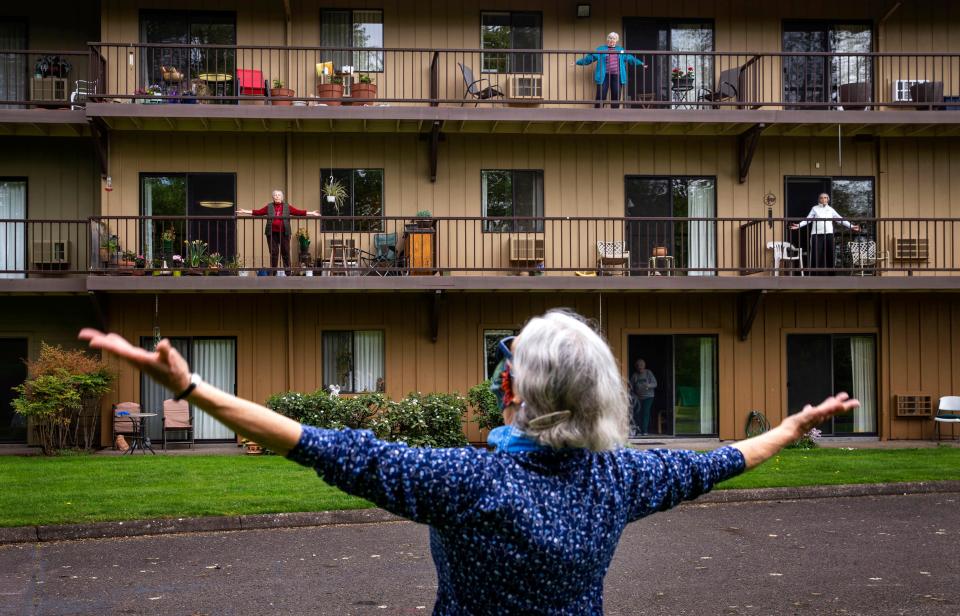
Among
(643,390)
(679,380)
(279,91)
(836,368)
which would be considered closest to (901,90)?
(836,368)

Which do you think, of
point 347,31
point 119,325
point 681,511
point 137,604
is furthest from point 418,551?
point 347,31

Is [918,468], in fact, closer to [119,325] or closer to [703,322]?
[703,322]

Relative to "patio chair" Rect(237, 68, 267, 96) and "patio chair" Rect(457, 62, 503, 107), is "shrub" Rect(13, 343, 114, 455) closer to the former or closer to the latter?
"patio chair" Rect(237, 68, 267, 96)

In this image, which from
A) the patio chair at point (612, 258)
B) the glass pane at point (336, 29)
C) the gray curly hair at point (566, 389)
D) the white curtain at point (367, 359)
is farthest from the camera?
the glass pane at point (336, 29)

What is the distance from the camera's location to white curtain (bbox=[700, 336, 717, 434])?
72.2 ft

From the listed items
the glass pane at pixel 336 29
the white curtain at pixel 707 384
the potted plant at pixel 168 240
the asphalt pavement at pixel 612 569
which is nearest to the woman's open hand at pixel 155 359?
the asphalt pavement at pixel 612 569

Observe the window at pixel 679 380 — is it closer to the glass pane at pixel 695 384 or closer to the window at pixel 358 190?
the glass pane at pixel 695 384

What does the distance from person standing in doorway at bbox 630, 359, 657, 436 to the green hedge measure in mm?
4595

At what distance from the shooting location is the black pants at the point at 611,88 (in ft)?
70.1

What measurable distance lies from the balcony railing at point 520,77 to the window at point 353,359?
196 inches

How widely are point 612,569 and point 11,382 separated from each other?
55.4ft

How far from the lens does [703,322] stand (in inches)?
864

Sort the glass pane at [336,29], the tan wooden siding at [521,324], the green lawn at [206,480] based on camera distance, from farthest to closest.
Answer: the glass pane at [336,29] < the tan wooden siding at [521,324] < the green lawn at [206,480]

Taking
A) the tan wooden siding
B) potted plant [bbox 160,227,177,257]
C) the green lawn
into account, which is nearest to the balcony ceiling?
potted plant [bbox 160,227,177,257]
